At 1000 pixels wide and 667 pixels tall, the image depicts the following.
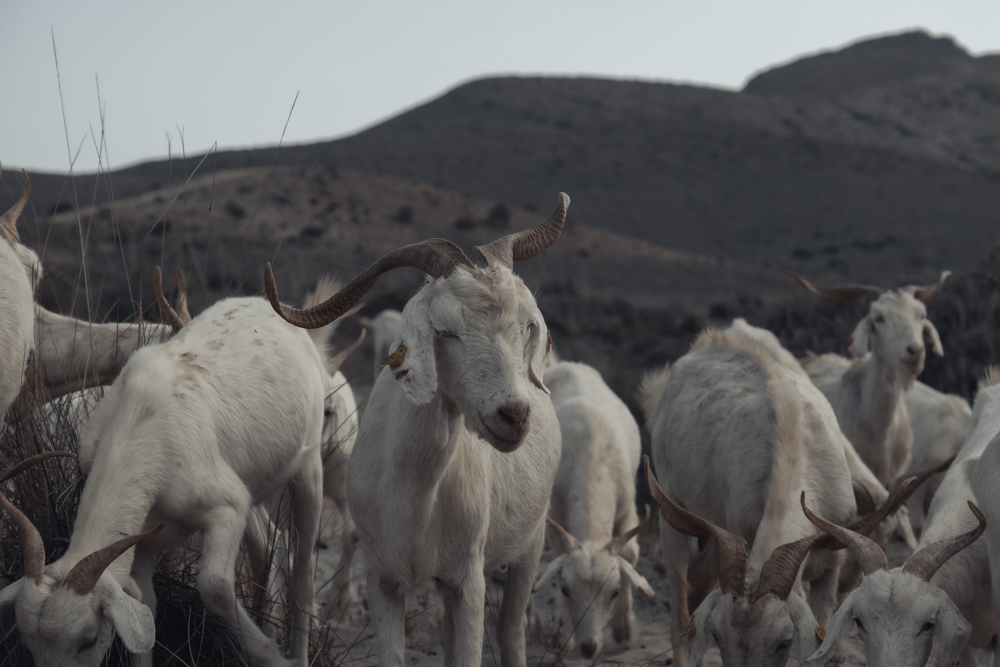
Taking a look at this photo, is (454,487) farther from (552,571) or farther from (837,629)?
(552,571)

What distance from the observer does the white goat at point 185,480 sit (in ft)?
13.6

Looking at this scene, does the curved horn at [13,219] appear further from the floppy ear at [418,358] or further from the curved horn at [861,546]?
the curved horn at [861,546]

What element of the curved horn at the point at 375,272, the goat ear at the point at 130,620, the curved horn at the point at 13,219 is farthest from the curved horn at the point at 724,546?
the curved horn at the point at 13,219

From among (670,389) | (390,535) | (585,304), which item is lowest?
(585,304)

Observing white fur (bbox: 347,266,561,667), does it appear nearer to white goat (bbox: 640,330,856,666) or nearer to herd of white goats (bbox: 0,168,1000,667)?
herd of white goats (bbox: 0,168,1000,667)

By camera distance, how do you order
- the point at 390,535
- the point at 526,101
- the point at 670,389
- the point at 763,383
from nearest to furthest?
the point at 390,535
the point at 763,383
the point at 670,389
the point at 526,101

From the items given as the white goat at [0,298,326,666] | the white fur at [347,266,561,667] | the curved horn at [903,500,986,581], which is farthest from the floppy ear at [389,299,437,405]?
the curved horn at [903,500,986,581]

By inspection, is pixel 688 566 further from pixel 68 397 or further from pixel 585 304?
pixel 585 304

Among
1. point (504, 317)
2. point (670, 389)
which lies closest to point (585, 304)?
point (670, 389)

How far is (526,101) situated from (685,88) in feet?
44.8

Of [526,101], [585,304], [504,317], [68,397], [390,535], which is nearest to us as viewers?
[504,317]

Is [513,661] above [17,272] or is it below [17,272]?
below

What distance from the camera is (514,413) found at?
3.61 metres

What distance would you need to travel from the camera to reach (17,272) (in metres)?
5.44
